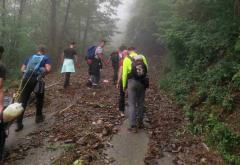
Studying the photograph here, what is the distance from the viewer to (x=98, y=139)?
27.2 feet

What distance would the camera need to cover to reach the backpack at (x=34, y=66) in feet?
30.6

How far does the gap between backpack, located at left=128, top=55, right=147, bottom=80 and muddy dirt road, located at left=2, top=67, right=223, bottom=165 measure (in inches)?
58.9

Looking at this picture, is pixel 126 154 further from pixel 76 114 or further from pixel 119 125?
pixel 76 114

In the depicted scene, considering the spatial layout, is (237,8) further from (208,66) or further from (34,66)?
(34,66)

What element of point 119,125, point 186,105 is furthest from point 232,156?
point 186,105

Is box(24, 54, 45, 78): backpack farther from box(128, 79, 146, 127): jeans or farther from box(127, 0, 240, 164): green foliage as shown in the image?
box(127, 0, 240, 164): green foliage

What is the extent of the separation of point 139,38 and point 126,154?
2914cm

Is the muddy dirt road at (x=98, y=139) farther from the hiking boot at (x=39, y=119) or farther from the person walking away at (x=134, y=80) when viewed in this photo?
the person walking away at (x=134, y=80)

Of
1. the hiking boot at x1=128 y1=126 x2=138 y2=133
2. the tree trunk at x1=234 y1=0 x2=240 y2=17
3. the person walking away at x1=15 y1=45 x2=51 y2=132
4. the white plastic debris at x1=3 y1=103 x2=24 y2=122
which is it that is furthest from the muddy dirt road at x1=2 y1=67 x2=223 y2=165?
the tree trunk at x1=234 y1=0 x2=240 y2=17

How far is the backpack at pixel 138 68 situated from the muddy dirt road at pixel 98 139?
4.91 feet

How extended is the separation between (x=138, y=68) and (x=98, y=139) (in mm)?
2187

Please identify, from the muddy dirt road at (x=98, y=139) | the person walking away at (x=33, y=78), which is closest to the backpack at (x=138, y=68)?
the muddy dirt road at (x=98, y=139)

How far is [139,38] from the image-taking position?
36.0 m

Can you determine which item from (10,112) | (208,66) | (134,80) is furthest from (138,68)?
(208,66)
